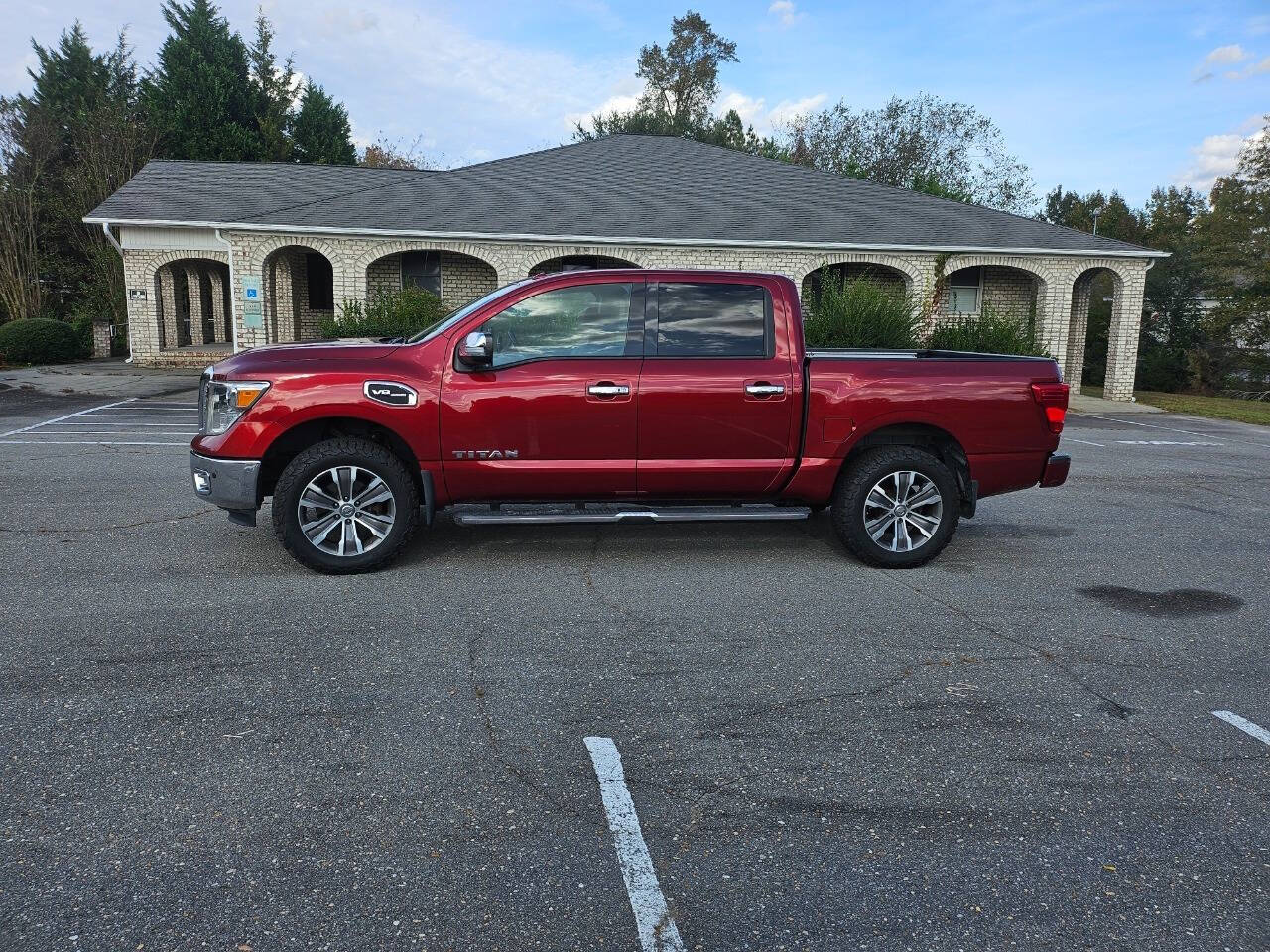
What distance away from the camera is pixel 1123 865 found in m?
2.82

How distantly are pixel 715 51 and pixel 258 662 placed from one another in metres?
61.0

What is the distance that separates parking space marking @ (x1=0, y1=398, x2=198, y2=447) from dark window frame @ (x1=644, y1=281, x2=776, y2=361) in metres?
7.63

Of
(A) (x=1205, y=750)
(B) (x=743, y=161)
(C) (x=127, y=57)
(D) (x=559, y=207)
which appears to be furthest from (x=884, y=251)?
(C) (x=127, y=57)

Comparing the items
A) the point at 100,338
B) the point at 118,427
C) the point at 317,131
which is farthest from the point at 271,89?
the point at 118,427

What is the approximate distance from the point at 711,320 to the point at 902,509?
71.6 inches

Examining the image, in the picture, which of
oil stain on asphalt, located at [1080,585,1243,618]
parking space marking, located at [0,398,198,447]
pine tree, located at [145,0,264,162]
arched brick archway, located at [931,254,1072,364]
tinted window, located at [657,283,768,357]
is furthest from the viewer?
pine tree, located at [145,0,264,162]

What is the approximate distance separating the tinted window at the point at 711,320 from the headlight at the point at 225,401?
258 cm

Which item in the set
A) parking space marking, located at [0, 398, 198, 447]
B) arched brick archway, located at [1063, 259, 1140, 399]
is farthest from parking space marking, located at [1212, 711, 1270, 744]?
arched brick archway, located at [1063, 259, 1140, 399]

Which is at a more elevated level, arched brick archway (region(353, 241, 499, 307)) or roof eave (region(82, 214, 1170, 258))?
roof eave (region(82, 214, 1170, 258))

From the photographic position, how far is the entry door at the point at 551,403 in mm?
5781

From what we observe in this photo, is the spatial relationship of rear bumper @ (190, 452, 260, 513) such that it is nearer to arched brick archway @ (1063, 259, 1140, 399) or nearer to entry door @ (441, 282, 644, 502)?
entry door @ (441, 282, 644, 502)

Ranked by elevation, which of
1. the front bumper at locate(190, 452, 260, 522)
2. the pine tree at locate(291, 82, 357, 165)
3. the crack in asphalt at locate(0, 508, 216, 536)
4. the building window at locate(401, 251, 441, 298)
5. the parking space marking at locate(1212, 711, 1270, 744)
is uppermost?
the pine tree at locate(291, 82, 357, 165)

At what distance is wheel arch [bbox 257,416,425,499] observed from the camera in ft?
19.3

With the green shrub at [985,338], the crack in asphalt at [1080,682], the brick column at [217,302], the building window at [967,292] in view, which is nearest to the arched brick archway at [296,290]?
the brick column at [217,302]
